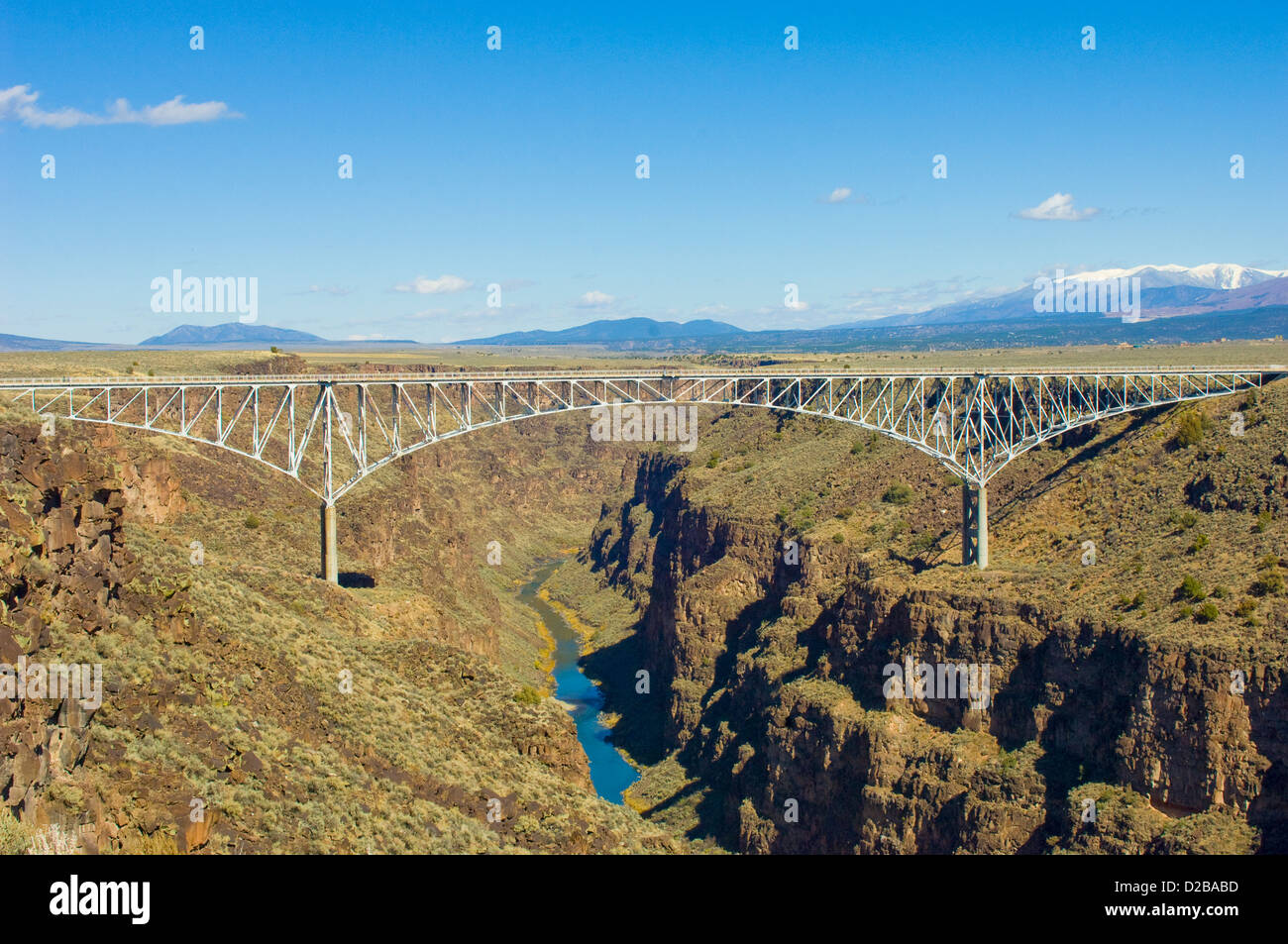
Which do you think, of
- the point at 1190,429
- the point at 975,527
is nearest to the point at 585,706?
the point at 975,527

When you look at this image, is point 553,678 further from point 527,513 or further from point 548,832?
point 527,513

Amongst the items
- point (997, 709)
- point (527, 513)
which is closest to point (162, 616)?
point (997, 709)

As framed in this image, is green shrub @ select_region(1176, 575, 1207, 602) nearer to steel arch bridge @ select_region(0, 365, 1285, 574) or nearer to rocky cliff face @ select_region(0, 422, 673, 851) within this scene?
steel arch bridge @ select_region(0, 365, 1285, 574)

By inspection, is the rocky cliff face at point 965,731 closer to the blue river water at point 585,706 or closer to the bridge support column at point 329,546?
the blue river water at point 585,706

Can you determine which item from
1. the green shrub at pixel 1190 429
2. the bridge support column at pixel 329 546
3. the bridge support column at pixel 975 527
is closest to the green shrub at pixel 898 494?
the bridge support column at pixel 975 527

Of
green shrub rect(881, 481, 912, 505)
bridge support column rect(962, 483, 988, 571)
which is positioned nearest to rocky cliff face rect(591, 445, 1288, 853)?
bridge support column rect(962, 483, 988, 571)
